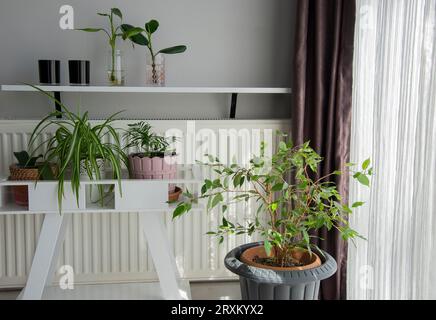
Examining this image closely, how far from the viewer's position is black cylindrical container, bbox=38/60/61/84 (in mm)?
2406

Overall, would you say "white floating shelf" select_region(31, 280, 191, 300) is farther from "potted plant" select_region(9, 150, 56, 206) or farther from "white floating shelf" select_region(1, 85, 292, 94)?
"white floating shelf" select_region(1, 85, 292, 94)

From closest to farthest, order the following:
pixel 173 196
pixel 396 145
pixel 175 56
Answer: pixel 396 145, pixel 173 196, pixel 175 56

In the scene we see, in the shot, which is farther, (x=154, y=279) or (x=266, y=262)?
(x=154, y=279)

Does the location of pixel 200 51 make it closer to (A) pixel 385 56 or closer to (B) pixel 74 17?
(B) pixel 74 17

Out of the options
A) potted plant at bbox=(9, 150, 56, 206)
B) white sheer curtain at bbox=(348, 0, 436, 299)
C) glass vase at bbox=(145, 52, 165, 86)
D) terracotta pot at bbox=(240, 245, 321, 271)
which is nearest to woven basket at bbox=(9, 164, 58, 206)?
potted plant at bbox=(9, 150, 56, 206)

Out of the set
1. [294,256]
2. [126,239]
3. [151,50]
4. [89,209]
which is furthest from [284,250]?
[151,50]

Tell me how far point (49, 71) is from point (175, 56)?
1.84 ft

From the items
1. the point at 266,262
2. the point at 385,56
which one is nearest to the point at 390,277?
the point at 266,262

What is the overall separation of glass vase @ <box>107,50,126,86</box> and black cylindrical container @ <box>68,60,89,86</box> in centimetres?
10

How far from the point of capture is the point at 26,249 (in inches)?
101

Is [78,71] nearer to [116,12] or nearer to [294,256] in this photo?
[116,12]

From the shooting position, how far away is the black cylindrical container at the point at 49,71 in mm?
2406

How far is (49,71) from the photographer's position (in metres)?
2.42
